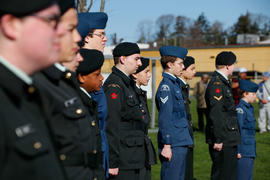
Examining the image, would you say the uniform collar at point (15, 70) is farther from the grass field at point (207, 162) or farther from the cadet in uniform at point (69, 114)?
the grass field at point (207, 162)

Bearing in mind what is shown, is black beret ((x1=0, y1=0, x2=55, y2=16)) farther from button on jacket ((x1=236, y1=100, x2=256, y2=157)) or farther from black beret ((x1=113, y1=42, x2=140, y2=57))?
button on jacket ((x1=236, y1=100, x2=256, y2=157))

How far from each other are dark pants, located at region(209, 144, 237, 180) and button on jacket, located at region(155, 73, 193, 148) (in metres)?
0.76

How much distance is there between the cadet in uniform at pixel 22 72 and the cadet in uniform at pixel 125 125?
109 inches

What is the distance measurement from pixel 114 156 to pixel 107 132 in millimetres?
281

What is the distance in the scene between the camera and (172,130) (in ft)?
18.5

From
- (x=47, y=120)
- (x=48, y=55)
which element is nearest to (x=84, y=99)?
(x=47, y=120)

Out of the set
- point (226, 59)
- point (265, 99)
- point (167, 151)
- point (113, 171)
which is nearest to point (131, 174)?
point (113, 171)

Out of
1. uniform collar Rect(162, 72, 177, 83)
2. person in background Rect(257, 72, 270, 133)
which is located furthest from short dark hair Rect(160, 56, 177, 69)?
person in background Rect(257, 72, 270, 133)

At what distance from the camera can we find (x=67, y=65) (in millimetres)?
2756

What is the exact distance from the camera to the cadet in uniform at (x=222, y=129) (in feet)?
20.3

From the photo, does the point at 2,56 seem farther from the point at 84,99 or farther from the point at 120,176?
the point at 120,176

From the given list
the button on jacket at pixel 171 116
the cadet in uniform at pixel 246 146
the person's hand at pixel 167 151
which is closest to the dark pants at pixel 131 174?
the person's hand at pixel 167 151

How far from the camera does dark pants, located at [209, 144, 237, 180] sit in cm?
619

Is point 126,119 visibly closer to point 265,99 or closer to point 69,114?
point 69,114
